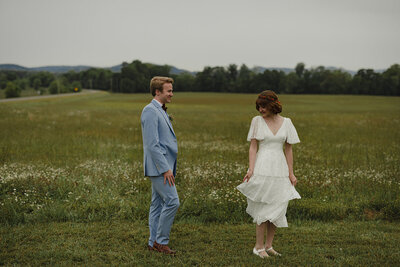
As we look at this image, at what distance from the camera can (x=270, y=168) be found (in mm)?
4977

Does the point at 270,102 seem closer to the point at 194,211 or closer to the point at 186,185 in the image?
the point at 194,211

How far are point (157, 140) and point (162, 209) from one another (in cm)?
113

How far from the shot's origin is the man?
496cm

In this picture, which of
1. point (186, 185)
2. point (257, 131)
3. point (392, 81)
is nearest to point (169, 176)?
point (257, 131)

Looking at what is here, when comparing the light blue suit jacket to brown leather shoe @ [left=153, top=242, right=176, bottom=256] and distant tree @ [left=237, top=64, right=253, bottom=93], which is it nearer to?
brown leather shoe @ [left=153, top=242, right=176, bottom=256]

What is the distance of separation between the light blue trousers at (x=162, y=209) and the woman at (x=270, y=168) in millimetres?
1092

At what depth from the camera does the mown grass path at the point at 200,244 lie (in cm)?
504

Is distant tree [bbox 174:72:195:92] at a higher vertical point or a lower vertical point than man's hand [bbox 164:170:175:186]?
higher

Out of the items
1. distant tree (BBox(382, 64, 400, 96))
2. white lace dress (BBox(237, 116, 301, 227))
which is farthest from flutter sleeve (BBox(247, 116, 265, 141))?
distant tree (BBox(382, 64, 400, 96))

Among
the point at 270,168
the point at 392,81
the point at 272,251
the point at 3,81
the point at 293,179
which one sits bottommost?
the point at 272,251

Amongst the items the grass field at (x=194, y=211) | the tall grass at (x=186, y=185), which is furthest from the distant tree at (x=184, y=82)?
the grass field at (x=194, y=211)

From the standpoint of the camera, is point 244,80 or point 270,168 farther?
point 244,80

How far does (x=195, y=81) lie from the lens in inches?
3398

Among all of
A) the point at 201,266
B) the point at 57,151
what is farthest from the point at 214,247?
the point at 57,151
